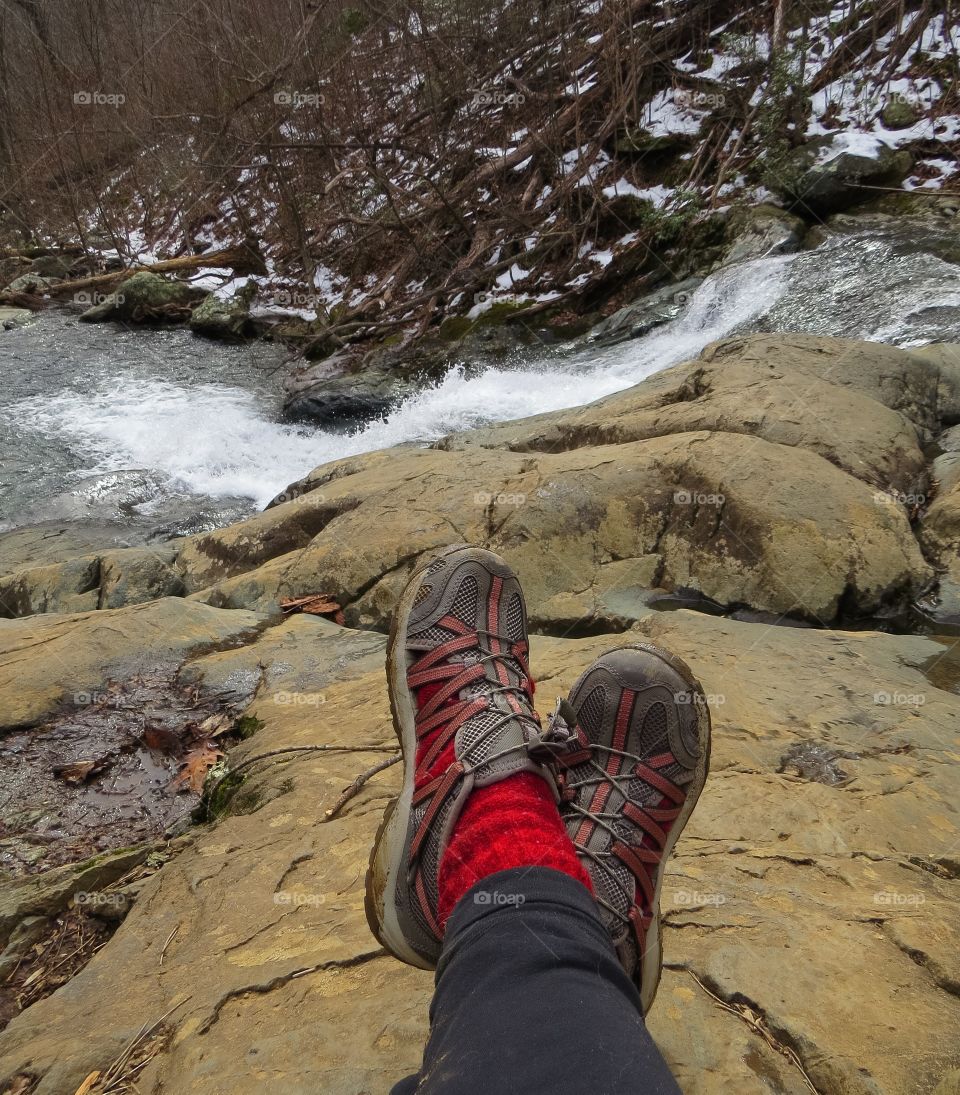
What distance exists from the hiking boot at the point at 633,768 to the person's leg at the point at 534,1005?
0.32m

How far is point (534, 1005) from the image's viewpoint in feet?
3.26

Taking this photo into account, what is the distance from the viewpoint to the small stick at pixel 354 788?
1957 mm

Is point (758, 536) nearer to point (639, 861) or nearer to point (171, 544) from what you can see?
point (639, 861)

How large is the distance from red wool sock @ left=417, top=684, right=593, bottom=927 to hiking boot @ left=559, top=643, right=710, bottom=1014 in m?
0.11

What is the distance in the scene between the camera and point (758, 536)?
318cm

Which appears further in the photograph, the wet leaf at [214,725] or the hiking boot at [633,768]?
the wet leaf at [214,725]

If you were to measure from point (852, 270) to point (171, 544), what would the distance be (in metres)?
6.74

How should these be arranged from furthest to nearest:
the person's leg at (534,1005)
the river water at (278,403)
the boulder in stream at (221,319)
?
the boulder in stream at (221,319) → the river water at (278,403) → the person's leg at (534,1005)

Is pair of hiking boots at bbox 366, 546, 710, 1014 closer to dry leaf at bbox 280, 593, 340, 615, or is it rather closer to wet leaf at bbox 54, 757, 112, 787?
wet leaf at bbox 54, 757, 112, 787

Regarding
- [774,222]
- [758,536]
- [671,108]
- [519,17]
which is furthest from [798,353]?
Result: [519,17]

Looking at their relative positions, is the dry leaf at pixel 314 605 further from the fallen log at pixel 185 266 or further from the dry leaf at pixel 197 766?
the fallen log at pixel 185 266

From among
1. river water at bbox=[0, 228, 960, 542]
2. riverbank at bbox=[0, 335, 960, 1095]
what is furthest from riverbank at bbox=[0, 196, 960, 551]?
riverbank at bbox=[0, 335, 960, 1095]

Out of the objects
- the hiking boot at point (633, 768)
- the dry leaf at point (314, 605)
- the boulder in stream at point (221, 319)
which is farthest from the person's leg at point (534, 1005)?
the boulder in stream at point (221, 319)

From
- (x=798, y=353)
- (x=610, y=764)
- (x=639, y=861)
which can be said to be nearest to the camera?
(x=639, y=861)
